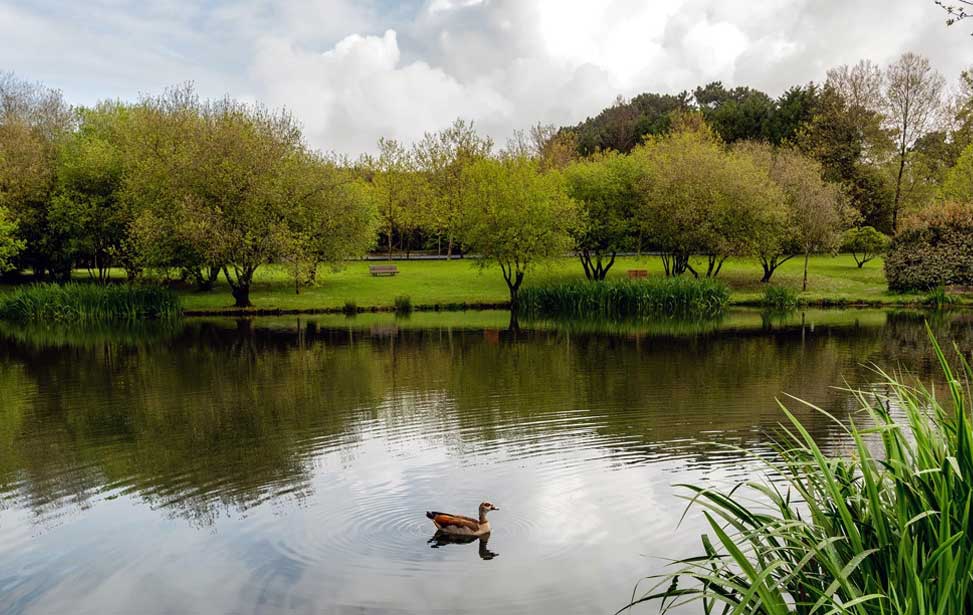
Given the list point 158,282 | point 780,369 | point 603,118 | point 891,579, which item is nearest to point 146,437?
point 891,579

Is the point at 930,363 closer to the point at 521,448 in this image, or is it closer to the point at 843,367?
Answer: the point at 843,367

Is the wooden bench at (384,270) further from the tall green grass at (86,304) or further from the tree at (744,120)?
the tree at (744,120)

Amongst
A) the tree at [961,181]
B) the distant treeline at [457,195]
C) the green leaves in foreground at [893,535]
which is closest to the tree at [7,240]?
the distant treeline at [457,195]

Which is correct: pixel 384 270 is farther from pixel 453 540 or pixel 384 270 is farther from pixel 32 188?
pixel 453 540

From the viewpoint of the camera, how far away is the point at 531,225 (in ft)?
148

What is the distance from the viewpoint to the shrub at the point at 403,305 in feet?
141

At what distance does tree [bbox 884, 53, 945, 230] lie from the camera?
186ft

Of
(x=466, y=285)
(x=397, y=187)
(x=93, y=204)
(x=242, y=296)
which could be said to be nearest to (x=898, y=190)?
(x=466, y=285)

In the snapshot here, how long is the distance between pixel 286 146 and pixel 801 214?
3037 centimetres

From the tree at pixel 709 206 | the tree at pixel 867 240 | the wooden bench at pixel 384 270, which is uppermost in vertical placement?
the tree at pixel 709 206

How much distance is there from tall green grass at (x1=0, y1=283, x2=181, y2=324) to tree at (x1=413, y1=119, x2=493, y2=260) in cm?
2557

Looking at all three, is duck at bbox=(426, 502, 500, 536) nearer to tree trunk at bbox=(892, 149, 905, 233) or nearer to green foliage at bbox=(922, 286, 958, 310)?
green foliage at bbox=(922, 286, 958, 310)

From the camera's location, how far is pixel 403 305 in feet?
142

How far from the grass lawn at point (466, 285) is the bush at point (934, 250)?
139 cm
